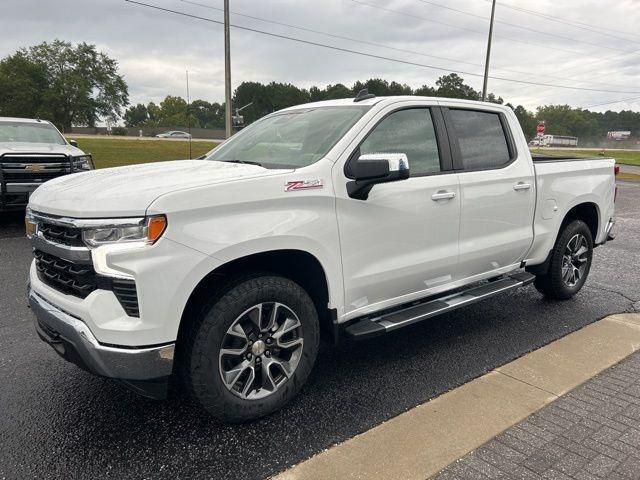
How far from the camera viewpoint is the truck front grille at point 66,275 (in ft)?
8.29

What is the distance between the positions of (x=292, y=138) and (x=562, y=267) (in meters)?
3.19

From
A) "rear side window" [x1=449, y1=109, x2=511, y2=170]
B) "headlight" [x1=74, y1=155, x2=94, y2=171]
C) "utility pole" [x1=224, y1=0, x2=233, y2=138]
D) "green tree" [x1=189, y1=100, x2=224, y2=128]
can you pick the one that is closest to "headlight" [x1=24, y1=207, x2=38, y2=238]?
"rear side window" [x1=449, y1=109, x2=511, y2=170]

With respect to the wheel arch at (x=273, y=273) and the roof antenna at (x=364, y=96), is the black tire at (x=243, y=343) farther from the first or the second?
the roof antenna at (x=364, y=96)

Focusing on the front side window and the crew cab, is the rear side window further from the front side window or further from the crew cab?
the crew cab

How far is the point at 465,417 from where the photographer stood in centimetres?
304

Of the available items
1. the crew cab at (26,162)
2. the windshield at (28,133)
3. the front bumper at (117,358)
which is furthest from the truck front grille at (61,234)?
the windshield at (28,133)

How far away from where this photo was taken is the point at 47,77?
74125mm

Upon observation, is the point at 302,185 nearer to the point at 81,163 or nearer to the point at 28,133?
the point at 81,163

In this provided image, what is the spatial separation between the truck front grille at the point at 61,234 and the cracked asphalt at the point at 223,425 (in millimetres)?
1099

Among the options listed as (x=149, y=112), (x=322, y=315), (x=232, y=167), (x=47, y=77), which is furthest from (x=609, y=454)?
(x=149, y=112)

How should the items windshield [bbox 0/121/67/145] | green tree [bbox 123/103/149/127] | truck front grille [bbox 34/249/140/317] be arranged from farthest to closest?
green tree [bbox 123/103/149/127], windshield [bbox 0/121/67/145], truck front grille [bbox 34/249/140/317]

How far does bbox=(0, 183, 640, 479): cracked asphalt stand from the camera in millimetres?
2607

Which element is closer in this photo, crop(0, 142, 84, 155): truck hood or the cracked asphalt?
the cracked asphalt

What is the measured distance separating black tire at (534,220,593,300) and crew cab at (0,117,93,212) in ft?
25.7
